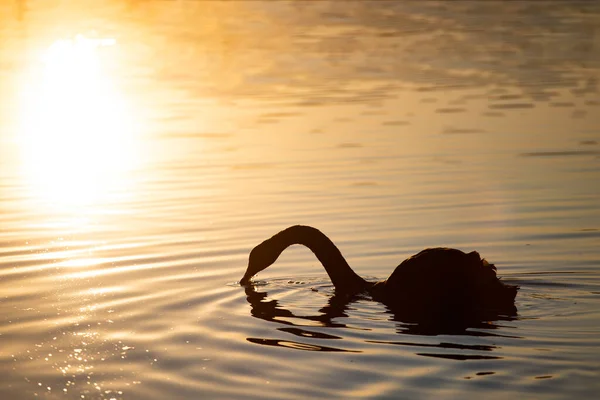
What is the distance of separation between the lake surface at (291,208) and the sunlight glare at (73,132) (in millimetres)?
91

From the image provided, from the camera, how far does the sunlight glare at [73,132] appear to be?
737 inches

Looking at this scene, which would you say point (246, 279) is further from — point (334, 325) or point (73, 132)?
point (73, 132)

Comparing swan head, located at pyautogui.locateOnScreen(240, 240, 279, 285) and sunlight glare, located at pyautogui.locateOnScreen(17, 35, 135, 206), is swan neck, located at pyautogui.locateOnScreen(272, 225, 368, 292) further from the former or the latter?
sunlight glare, located at pyautogui.locateOnScreen(17, 35, 135, 206)

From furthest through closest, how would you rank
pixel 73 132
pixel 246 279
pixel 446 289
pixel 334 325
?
pixel 73 132, pixel 246 279, pixel 446 289, pixel 334 325

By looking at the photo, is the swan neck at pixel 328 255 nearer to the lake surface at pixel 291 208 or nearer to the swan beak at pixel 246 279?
the lake surface at pixel 291 208

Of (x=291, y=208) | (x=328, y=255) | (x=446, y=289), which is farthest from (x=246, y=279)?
(x=291, y=208)

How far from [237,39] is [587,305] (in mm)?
30021

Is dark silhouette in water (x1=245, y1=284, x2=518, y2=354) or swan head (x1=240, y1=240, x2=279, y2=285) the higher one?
swan head (x1=240, y1=240, x2=279, y2=285)

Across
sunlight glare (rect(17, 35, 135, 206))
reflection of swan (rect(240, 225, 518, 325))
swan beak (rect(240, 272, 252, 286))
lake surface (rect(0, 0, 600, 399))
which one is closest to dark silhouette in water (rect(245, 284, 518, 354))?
lake surface (rect(0, 0, 600, 399))

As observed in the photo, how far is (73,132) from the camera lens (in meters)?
24.1

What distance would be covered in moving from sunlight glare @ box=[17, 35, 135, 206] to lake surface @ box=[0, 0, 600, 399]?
91 mm

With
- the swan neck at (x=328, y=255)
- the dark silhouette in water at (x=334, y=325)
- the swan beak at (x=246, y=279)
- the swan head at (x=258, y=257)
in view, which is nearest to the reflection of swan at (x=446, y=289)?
the dark silhouette in water at (x=334, y=325)

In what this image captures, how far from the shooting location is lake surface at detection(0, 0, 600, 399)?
9000 millimetres

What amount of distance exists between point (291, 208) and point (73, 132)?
9493mm
